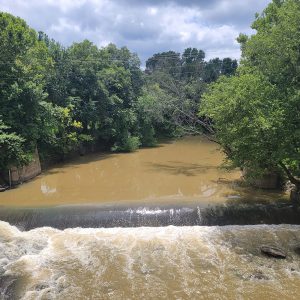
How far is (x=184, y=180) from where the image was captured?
60.7 feet

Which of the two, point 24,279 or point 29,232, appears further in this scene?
point 29,232

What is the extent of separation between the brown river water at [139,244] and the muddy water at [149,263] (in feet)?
0.08

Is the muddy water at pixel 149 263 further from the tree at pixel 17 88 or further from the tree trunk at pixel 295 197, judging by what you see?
the tree at pixel 17 88

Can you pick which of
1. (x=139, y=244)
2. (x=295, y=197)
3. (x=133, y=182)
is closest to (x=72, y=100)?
(x=133, y=182)

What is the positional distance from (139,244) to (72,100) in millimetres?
15926

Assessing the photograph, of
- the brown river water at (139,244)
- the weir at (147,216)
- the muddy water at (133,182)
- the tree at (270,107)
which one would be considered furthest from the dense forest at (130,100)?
the brown river water at (139,244)

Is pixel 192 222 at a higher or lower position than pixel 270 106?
lower

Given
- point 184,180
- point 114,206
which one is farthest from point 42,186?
point 184,180

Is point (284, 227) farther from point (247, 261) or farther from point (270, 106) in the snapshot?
point (270, 106)

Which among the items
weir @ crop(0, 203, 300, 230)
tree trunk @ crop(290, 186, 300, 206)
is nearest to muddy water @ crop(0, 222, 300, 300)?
weir @ crop(0, 203, 300, 230)

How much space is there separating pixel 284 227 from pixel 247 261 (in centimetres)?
301

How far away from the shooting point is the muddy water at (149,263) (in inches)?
338

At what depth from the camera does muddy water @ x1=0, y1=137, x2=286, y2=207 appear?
598 inches

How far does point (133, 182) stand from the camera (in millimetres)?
18672
